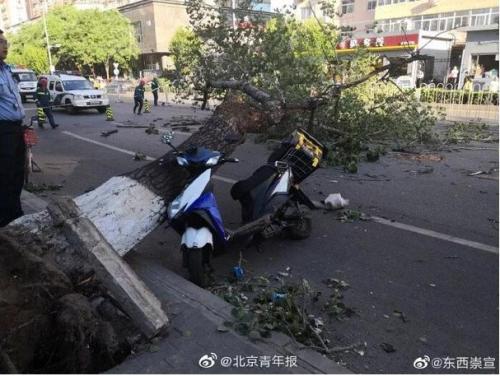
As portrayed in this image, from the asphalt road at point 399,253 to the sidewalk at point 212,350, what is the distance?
34 cm

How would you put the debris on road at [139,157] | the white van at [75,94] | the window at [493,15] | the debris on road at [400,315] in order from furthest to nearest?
the window at [493,15] < the white van at [75,94] < the debris on road at [139,157] < the debris on road at [400,315]

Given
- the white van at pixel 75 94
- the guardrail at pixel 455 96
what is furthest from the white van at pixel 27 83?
the guardrail at pixel 455 96

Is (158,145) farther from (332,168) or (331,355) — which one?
(331,355)

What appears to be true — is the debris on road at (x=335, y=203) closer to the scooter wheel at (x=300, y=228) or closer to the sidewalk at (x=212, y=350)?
the scooter wheel at (x=300, y=228)

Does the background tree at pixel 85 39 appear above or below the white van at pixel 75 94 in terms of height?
above

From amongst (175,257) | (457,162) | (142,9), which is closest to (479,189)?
(457,162)

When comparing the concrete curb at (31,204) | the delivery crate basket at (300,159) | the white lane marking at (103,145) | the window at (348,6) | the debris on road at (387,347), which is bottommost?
the white lane marking at (103,145)

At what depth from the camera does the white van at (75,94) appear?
2039 cm

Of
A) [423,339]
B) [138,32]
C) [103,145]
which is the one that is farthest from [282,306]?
[138,32]

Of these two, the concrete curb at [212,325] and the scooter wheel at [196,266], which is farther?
the scooter wheel at [196,266]

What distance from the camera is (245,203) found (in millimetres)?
4867

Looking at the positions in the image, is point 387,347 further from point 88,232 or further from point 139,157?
point 139,157

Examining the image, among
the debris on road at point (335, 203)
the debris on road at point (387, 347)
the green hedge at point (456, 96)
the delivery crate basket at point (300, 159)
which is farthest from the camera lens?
the green hedge at point (456, 96)

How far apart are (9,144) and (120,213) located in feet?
5.23
